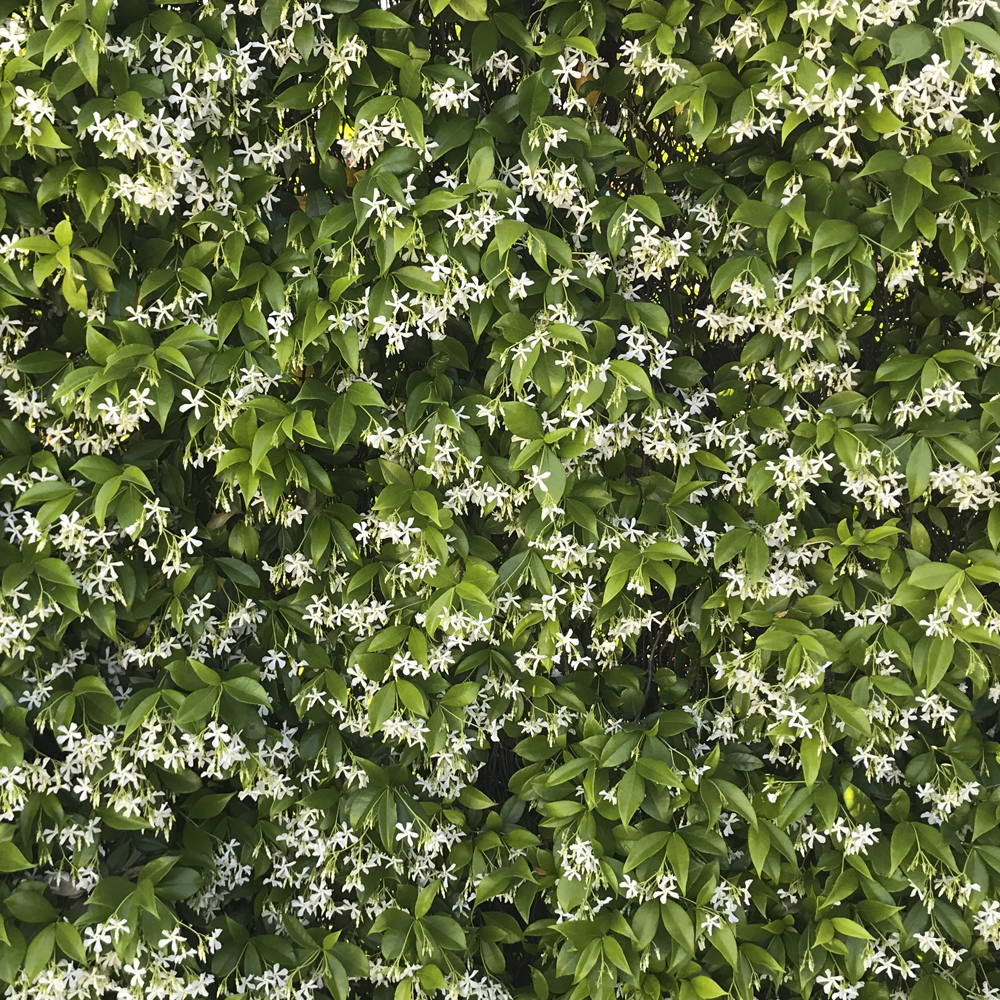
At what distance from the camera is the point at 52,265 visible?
1.71m

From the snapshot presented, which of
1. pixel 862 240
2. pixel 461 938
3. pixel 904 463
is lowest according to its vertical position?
pixel 461 938

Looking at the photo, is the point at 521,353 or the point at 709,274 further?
the point at 709,274

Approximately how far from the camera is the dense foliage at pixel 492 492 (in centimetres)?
172

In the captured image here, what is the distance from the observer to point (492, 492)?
1.81m

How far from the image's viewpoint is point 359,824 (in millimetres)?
1867

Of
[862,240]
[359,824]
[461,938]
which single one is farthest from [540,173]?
[461,938]

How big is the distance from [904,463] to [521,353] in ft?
2.64

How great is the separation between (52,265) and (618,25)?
1.24 metres

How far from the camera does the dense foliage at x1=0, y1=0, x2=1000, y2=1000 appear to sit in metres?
1.72

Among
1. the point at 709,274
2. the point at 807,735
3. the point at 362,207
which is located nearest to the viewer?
the point at 362,207

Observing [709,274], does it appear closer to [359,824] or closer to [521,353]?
[521,353]

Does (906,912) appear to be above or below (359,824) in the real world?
below

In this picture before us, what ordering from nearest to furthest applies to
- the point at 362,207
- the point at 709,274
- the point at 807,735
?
the point at 362,207, the point at 807,735, the point at 709,274

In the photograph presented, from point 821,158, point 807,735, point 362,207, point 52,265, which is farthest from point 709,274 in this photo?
point 52,265
